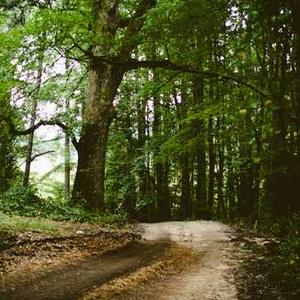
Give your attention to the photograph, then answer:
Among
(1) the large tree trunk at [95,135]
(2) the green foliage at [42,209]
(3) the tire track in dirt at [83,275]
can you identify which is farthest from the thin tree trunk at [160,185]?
(3) the tire track in dirt at [83,275]

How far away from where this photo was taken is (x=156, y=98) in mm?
27109

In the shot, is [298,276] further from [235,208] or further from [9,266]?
[235,208]

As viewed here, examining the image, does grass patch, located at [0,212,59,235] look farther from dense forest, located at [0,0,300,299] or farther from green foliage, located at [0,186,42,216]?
green foliage, located at [0,186,42,216]

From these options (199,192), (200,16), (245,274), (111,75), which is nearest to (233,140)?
(199,192)

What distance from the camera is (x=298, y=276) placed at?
23.0ft

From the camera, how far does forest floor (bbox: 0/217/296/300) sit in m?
6.86

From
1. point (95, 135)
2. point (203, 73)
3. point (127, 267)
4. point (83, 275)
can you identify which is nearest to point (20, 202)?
point (95, 135)

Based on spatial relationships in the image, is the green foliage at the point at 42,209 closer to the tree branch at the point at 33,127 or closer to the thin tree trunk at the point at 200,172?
the tree branch at the point at 33,127

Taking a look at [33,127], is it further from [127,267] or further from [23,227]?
[127,267]

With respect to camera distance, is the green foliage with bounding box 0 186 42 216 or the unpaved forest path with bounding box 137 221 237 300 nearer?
the unpaved forest path with bounding box 137 221 237 300

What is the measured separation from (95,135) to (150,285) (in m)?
10.4

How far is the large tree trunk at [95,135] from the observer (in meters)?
17.1

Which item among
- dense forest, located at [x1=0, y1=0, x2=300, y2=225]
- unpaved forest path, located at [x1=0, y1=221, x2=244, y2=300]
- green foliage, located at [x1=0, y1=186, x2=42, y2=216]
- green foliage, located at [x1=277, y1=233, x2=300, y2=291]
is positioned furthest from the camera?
green foliage, located at [x1=0, y1=186, x2=42, y2=216]

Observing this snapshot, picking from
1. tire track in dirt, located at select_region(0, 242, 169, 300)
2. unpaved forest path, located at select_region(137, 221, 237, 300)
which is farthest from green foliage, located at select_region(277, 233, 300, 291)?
tire track in dirt, located at select_region(0, 242, 169, 300)
